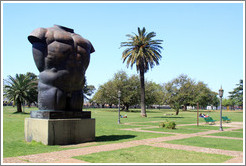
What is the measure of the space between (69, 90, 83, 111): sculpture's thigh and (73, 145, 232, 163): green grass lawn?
3191 mm

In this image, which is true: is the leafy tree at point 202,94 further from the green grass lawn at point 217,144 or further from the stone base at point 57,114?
the stone base at point 57,114

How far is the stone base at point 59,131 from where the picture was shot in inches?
393

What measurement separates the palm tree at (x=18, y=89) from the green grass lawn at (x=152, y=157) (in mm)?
29977

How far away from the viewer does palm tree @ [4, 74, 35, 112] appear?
1403 inches

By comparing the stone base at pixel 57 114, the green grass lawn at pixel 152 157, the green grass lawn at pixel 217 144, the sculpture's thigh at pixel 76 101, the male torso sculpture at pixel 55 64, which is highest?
the male torso sculpture at pixel 55 64

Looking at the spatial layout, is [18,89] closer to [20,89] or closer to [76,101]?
[20,89]

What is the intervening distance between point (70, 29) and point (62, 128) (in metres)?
4.54

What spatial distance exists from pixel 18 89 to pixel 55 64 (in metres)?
28.1

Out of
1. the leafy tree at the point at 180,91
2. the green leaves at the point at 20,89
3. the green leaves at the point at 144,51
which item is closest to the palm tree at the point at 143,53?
the green leaves at the point at 144,51

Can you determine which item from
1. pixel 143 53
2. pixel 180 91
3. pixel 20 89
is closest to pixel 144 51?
pixel 143 53

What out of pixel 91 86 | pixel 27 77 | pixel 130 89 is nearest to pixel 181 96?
pixel 130 89

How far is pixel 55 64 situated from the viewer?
1062cm

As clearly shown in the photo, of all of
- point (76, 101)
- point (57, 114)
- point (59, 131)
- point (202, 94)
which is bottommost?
point (59, 131)

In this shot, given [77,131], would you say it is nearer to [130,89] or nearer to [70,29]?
[70,29]
